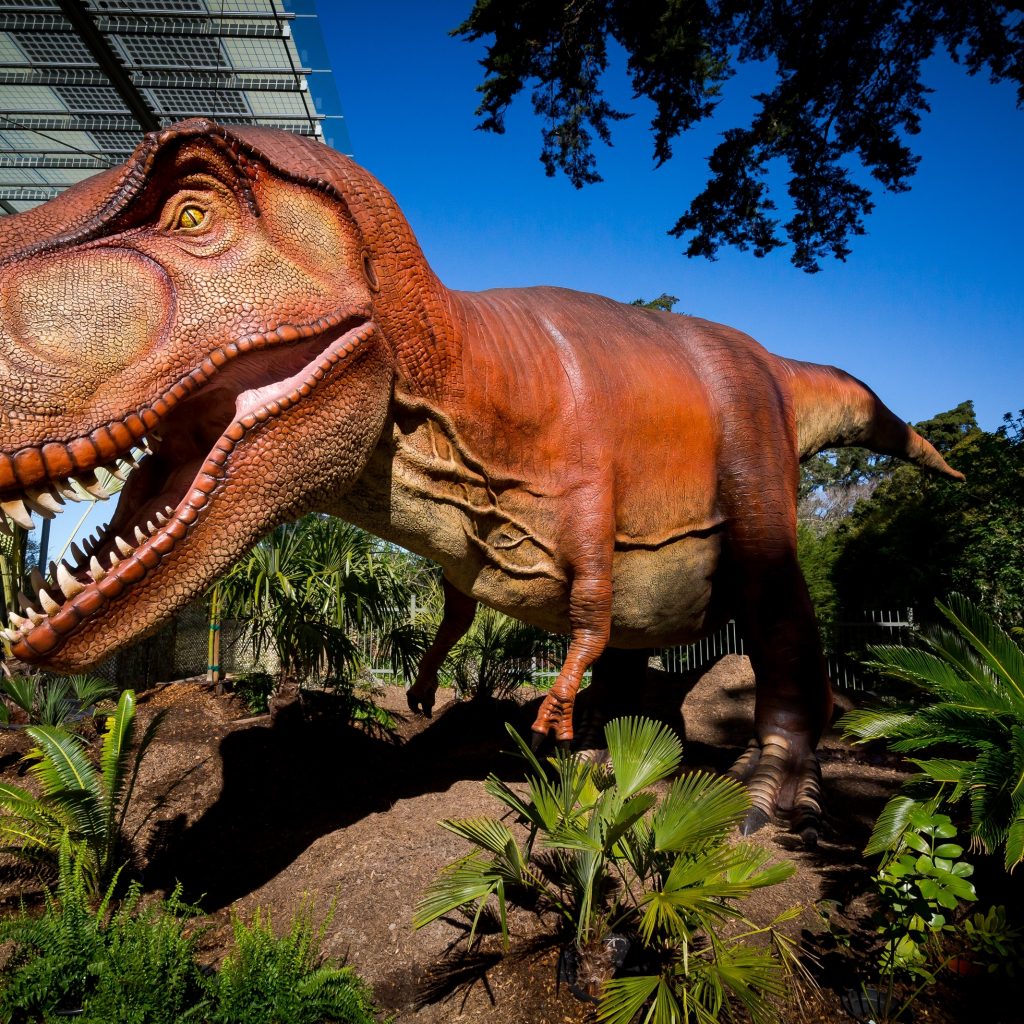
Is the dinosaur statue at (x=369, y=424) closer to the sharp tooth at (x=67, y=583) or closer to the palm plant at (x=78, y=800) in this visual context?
the sharp tooth at (x=67, y=583)

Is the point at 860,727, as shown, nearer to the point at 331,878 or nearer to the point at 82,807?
the point at 331,878

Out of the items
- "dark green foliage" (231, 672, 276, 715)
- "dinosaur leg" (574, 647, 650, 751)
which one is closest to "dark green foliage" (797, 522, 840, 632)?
"dinosaur leg" (574, 647, 650, 751)

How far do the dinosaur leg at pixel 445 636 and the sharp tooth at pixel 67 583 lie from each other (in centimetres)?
216

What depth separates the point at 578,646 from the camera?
3031 mm

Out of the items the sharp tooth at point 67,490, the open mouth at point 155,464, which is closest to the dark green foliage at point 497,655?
the open mouth at point 155,464

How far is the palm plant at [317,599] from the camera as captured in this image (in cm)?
580

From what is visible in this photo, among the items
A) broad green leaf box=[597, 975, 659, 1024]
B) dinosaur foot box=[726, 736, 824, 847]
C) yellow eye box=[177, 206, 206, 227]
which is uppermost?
yellow eye box=[177, 206, 206, 227]

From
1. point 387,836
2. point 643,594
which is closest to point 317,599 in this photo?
point 387,836

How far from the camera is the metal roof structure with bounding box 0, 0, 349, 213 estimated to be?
23.1 ft

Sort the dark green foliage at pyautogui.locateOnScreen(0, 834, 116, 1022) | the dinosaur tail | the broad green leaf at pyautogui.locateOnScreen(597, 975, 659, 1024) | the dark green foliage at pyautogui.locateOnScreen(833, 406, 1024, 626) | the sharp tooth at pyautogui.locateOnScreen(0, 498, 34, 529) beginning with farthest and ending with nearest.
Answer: the dark green foliage at pyautogui.locateOnScreen(833, 406, 1024, 626), the dinosaur tail, the dark green foliage at pyautogui.locateOnScreen(0, 834, 116, 1022), the broad green leaf at pyautogui.locateOnScreen(597, 975, 659, 1024), the sharp tooth at pyautogui.locateOnScreen(0, 498, 34, 529)

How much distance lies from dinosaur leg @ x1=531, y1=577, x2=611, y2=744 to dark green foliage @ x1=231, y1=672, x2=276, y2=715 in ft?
12.8

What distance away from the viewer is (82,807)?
3.21 metres

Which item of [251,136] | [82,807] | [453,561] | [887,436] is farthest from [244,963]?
[887,436]

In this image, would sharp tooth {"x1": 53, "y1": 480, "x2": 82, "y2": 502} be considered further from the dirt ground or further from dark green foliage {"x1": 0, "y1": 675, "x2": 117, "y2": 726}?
dark green foliage {"x1": 0, "y1": 675, "x2": 117, "y2": 726}
